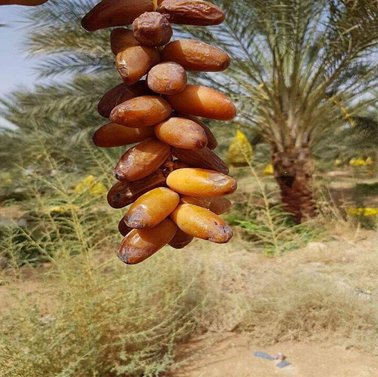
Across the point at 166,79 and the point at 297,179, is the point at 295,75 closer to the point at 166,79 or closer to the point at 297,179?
the point at 297,179

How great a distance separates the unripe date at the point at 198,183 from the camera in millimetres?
797

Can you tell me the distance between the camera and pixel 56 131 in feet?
33.4

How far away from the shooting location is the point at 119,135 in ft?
2.80

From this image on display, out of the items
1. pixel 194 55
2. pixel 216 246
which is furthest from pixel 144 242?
pixel 216 246

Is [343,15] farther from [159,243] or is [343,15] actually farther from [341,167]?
[341,167]

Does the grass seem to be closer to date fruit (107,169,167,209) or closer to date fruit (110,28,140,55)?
date fruit (107,169,167,209)

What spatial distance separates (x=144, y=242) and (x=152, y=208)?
0.05 meters

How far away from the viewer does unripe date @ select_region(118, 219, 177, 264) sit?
0.79 metres

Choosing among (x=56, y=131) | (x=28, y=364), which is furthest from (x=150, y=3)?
(x=56, y=131)

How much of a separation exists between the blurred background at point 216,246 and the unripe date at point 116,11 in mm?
2959

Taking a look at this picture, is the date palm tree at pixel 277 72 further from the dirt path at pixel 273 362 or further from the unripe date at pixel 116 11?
the unripe date at pixel 116 11

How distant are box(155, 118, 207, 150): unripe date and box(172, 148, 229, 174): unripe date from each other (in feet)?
0.12

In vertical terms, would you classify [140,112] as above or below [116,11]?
below

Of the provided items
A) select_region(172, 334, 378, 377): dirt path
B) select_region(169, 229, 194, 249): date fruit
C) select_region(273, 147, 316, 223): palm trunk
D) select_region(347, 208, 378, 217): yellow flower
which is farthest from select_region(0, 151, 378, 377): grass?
select_region(169, 229, 194, 249): date fruit
